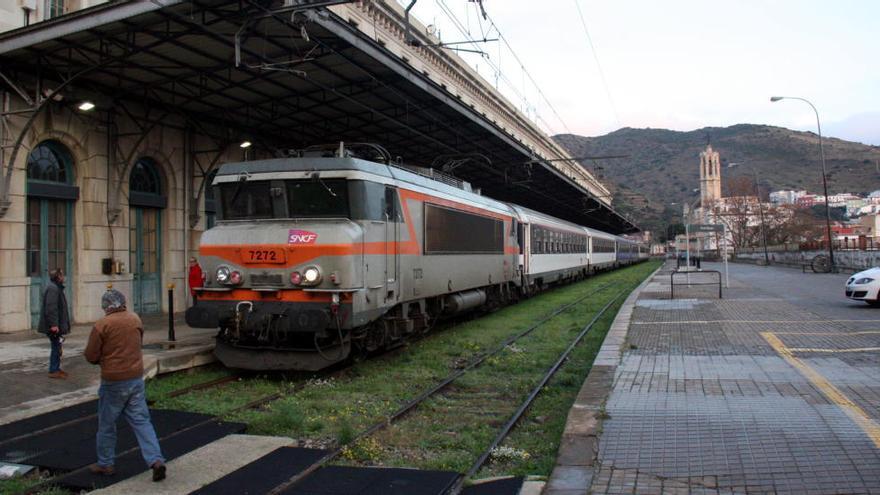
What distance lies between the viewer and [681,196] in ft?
549

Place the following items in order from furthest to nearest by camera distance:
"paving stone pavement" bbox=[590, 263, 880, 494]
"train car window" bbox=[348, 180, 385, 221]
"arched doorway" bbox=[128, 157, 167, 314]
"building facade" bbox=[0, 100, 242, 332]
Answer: "arched doorway" bbox=[128, 157, 167, 314], "building facade" bbox=[0, 100, 242, 332], "train car window" bbox=[348, 180, 385, 221], "paving stone pavement" bbox=[590, 263, 880, 494]

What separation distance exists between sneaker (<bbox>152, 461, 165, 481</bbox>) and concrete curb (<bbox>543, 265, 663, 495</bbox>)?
3.08 m

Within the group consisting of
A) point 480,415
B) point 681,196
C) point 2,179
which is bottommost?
point 480,415

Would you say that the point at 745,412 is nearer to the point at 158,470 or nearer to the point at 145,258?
the point at 158,470

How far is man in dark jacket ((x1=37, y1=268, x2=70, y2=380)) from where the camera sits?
29.0 feet

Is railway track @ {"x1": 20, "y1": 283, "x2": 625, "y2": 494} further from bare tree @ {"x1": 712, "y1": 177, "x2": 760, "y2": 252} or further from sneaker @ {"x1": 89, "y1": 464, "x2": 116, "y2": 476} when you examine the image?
bare tree @ {"x1": 712, "y1": 177, "x2": 760, "y2": 252}

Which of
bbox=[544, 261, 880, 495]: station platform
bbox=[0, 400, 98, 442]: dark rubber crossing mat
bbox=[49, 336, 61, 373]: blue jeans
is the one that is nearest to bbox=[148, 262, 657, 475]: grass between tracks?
bbox=[544, 261, 880, 495]: station platform

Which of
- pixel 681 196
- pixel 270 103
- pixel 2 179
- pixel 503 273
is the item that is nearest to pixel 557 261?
pixel 503 273

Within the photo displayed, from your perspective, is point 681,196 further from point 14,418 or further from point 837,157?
point 14,418

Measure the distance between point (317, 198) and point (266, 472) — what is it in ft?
16.0

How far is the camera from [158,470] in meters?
5.41

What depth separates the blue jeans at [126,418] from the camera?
17.7 feet

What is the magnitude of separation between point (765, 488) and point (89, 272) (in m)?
14.1

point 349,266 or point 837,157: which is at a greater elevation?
point 837,157
